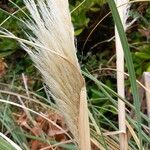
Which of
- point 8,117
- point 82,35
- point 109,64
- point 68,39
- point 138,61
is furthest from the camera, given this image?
point 82,35

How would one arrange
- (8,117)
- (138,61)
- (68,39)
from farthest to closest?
(138,61) < (8,117) < (68,39)

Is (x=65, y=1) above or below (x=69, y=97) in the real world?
above

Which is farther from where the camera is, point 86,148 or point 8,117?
point 8,117

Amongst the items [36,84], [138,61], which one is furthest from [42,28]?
[36,84]

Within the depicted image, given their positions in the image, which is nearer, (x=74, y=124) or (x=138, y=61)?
(x=74, y=124)

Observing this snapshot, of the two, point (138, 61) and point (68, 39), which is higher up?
point (68, 39)

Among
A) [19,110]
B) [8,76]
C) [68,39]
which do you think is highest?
[68,39]

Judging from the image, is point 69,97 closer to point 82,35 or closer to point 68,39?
point 68,39

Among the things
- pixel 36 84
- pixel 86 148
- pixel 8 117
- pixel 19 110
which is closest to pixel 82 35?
pixel 36 84

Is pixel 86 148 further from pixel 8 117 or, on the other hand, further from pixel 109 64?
pixel 109 64
